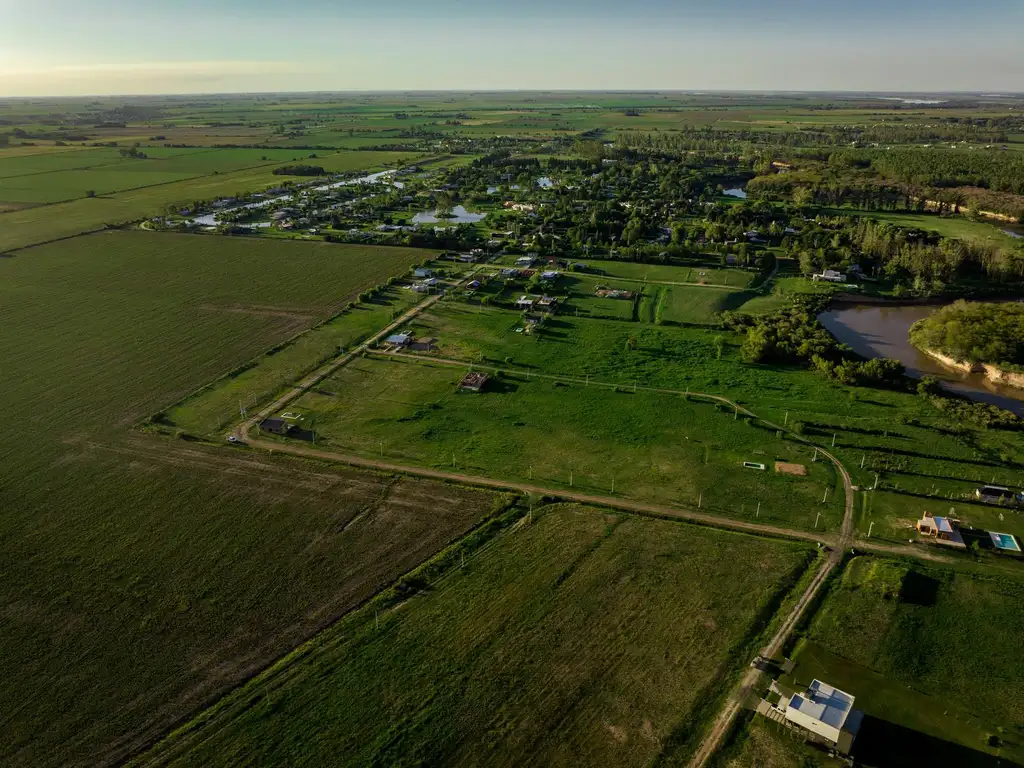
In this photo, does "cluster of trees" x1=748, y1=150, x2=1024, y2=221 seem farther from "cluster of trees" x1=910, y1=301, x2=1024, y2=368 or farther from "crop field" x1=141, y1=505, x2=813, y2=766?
"crop field" x1=141, y1=505, x2=813, y2=766

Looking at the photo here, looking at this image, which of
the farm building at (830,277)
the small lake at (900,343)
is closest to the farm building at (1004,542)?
the small lake at (900,343)

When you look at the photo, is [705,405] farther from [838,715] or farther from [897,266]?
[897,266]

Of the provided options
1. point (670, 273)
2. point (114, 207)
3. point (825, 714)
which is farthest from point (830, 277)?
point (114, 207)

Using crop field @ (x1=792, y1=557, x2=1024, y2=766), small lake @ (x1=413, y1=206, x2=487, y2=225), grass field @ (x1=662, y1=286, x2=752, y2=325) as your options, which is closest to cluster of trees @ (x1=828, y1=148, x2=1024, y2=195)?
grass field @ (x1=662, y1=286, x2=752, y2=325)

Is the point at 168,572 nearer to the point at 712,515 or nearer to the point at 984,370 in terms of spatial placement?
the point at 712,515

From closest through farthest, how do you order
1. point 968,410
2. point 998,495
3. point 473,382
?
point 998,495, point 968,410, point 473,382

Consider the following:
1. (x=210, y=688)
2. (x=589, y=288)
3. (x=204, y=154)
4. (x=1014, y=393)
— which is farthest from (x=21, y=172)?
(x=1014, y=393)
